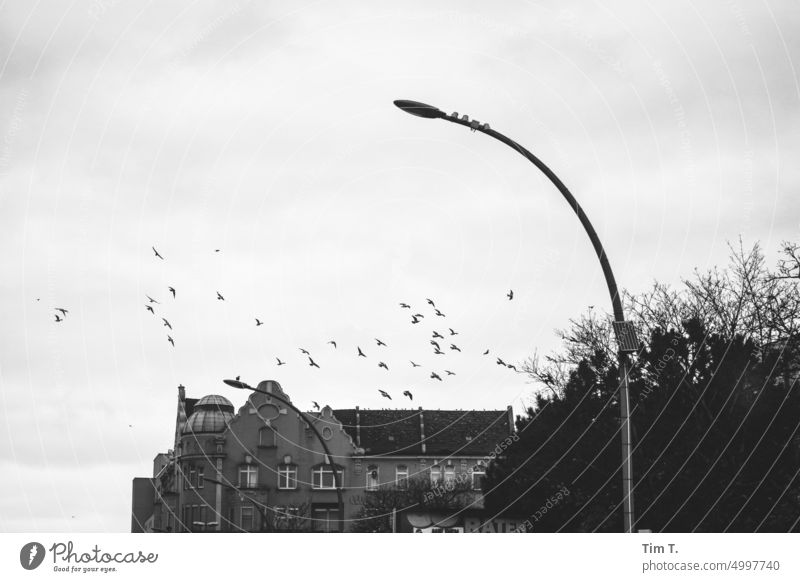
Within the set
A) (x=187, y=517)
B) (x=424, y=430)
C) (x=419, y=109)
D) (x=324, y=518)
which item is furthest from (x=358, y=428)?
(x=419, y=109)

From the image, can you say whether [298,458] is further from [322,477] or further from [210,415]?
[210,415]

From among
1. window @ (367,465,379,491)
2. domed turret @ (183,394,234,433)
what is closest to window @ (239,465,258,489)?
domed turret @ (183,394,234,433)

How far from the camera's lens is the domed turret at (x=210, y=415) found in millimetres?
80438

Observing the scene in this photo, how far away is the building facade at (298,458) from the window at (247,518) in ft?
0.24

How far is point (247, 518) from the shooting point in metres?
76.6

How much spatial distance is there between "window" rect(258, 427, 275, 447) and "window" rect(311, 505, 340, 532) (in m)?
6.03

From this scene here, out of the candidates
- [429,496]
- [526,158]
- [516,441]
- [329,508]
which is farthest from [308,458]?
[526,158]

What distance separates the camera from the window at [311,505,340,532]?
75.2m

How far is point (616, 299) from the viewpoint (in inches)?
539

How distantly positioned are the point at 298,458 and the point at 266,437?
2923 millimetres

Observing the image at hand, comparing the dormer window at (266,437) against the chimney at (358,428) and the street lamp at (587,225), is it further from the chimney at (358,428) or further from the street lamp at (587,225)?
the street lamp at (587,225)

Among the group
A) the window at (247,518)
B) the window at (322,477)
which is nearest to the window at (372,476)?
the window at (322,477)

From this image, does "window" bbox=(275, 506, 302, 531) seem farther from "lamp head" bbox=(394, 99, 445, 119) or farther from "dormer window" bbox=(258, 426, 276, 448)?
"lamp head" bbox=(394, 99, 445, 119)
